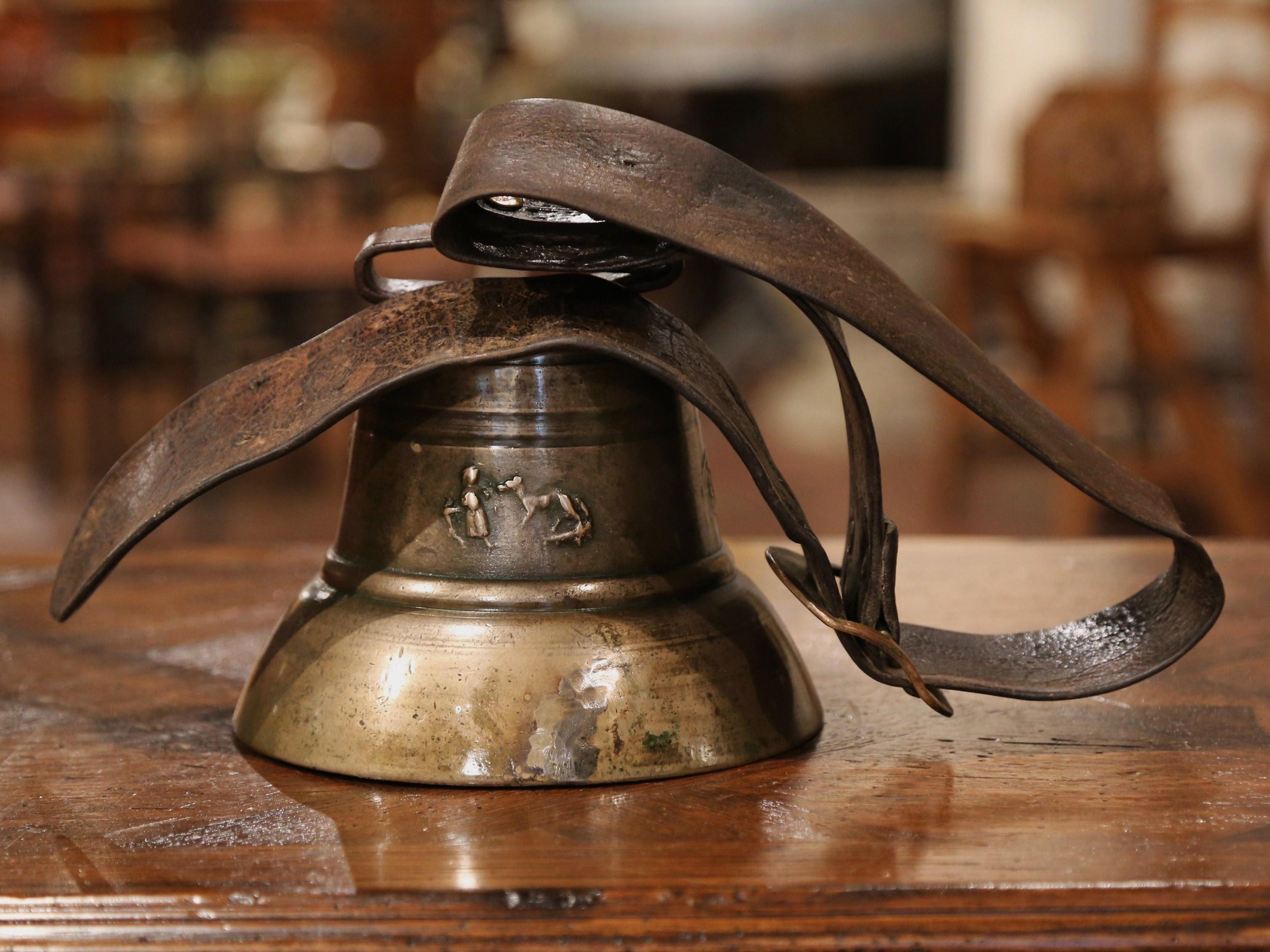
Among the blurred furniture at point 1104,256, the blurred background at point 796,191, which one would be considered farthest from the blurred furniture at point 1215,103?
the blurred furniture at point 1104,256

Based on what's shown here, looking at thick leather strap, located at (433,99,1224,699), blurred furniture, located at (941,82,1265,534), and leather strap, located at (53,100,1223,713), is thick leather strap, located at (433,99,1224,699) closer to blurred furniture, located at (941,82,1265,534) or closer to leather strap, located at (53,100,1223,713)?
leather strap, located at (53,100,1223,713)

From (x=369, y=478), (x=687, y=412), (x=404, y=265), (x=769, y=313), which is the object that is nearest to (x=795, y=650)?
(x=687, y=412)

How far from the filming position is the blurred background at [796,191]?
3.51 metres

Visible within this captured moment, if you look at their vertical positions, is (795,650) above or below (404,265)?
above

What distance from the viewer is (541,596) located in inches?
29.6

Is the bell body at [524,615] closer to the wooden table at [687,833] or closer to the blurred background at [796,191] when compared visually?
the wooden table at [687,833]

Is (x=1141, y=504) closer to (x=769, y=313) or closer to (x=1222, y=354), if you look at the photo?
(x=1222, y=354)

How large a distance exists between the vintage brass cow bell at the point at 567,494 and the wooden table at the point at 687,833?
0.03 m

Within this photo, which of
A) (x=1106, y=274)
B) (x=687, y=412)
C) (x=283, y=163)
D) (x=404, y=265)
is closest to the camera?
(x=687, y=412)

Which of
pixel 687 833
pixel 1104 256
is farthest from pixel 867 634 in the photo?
pixel 1104 256

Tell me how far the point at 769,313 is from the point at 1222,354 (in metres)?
2.51

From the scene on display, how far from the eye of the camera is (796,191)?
157 inches

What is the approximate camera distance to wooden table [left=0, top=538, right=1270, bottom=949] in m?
0.60

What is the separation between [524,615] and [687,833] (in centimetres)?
14
